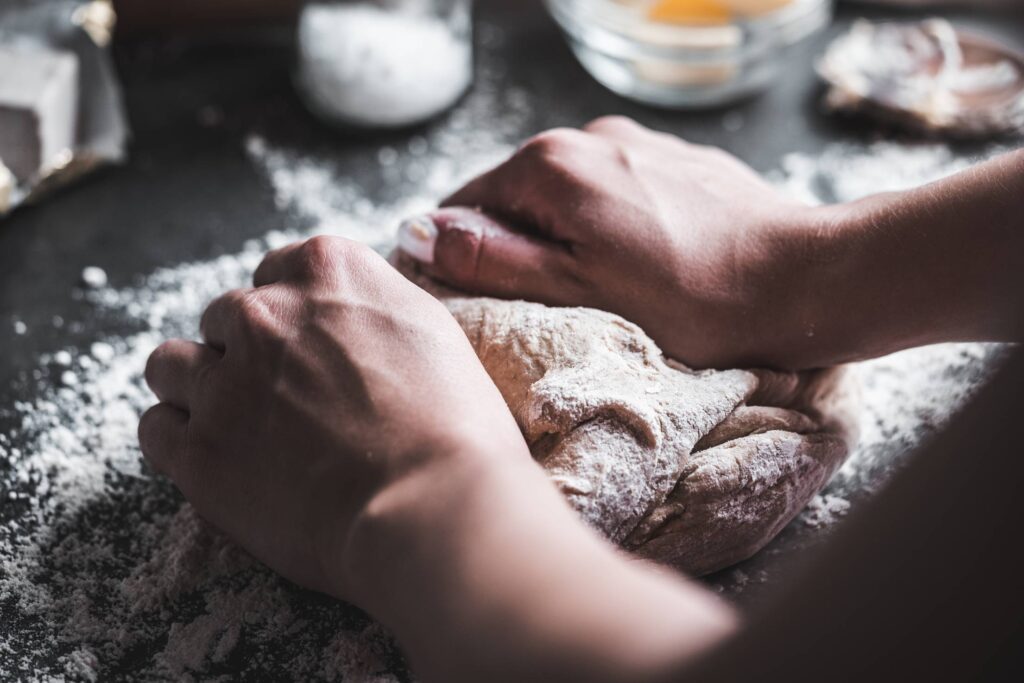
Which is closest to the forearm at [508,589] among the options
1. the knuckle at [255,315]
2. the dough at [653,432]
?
the dough at [653,432]

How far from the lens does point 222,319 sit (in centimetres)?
86

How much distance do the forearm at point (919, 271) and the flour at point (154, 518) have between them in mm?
152

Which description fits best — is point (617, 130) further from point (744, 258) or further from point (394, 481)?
point (394, 481)

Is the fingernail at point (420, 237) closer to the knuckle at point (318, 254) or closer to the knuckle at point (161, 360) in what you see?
the knuckle at point (318, 254)

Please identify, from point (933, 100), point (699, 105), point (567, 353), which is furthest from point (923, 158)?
point (567, 353)

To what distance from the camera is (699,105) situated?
1.53 metres

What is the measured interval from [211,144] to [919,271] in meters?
1.04

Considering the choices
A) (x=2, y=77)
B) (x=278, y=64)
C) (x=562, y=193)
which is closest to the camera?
(x=562, y=193)

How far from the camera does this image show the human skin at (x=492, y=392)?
0.58m

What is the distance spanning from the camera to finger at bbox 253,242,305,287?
876 mm

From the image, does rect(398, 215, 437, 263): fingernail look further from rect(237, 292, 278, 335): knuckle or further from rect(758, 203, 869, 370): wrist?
rect(758, 203, 869, 370): wrist

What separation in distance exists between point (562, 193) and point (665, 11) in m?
0.65

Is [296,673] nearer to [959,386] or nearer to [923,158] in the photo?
[959,386]

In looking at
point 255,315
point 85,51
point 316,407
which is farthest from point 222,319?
point 85,51
